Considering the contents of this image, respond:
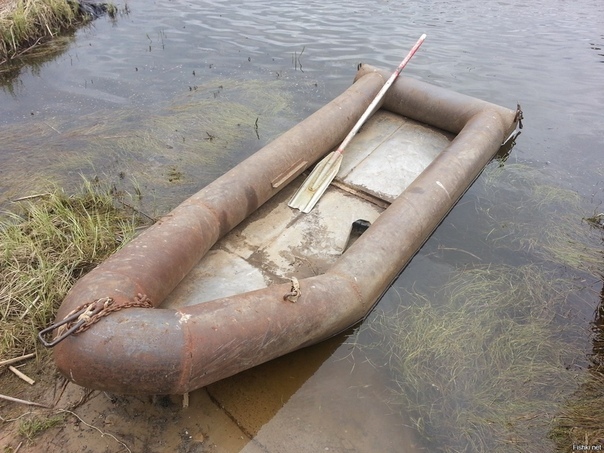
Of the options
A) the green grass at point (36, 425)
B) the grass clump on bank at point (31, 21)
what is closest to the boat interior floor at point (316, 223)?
the green grass at point (36, 425)

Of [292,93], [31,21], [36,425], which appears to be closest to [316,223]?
[36,425]

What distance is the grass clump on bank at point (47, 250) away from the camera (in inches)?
122

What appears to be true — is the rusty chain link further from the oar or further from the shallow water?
the oar

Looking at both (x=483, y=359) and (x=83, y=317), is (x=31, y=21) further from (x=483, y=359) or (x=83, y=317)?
(x=483, y=359)

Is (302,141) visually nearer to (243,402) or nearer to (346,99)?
(346,99)

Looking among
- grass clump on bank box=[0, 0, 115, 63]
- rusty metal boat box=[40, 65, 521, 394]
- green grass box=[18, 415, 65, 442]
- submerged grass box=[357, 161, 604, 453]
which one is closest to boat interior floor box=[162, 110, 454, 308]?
rusty metal boat box=[40, 65, 521, 394]

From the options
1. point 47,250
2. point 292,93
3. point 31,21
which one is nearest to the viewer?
point 47,250

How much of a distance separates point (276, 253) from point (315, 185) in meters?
0.99

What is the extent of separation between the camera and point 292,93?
23.4 ft

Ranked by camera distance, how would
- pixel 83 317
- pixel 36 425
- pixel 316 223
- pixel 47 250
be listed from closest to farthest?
pixel 83 317, pixel 36 425, pixel 47 250, pixel 316 223

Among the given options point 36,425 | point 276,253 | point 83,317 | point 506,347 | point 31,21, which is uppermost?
point 31,21

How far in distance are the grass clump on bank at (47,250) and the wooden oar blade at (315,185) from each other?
1.60m

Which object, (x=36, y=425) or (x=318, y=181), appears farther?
(x=318, y=181)

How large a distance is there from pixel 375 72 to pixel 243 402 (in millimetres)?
4371
